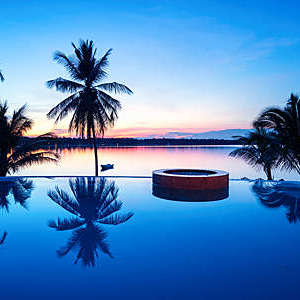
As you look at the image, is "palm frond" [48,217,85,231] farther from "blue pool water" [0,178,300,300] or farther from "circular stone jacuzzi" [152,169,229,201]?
"circular stone jacuzzi" [152,169,229,201]

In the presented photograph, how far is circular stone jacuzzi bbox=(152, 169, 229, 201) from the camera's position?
5641 millimetres

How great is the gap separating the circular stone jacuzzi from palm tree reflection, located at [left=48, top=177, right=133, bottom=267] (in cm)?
142

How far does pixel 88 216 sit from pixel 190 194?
2.83 m

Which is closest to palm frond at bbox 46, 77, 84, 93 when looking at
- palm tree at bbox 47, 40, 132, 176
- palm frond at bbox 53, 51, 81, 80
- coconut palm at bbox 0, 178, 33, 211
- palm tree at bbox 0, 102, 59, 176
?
palm tree at bbox 47, 40, 132, 176

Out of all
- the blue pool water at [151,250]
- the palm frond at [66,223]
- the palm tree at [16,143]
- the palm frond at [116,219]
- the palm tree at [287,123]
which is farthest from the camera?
the palm tree at [16,143]

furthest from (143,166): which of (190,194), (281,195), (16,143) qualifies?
(281,195)

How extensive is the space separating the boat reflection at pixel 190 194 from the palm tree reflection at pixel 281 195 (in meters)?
0.98

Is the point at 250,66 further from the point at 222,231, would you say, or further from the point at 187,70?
the point at 222,231

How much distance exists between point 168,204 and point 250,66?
508 inches

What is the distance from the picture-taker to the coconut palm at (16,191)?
513 centimetres

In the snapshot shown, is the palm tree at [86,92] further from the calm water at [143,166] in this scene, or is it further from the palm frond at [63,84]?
the calm water at [143,166]

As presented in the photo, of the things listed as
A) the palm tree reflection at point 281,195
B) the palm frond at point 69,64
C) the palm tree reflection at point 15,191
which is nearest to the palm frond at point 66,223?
the palm tree reflection at point 15,191

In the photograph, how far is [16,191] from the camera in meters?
6.27
